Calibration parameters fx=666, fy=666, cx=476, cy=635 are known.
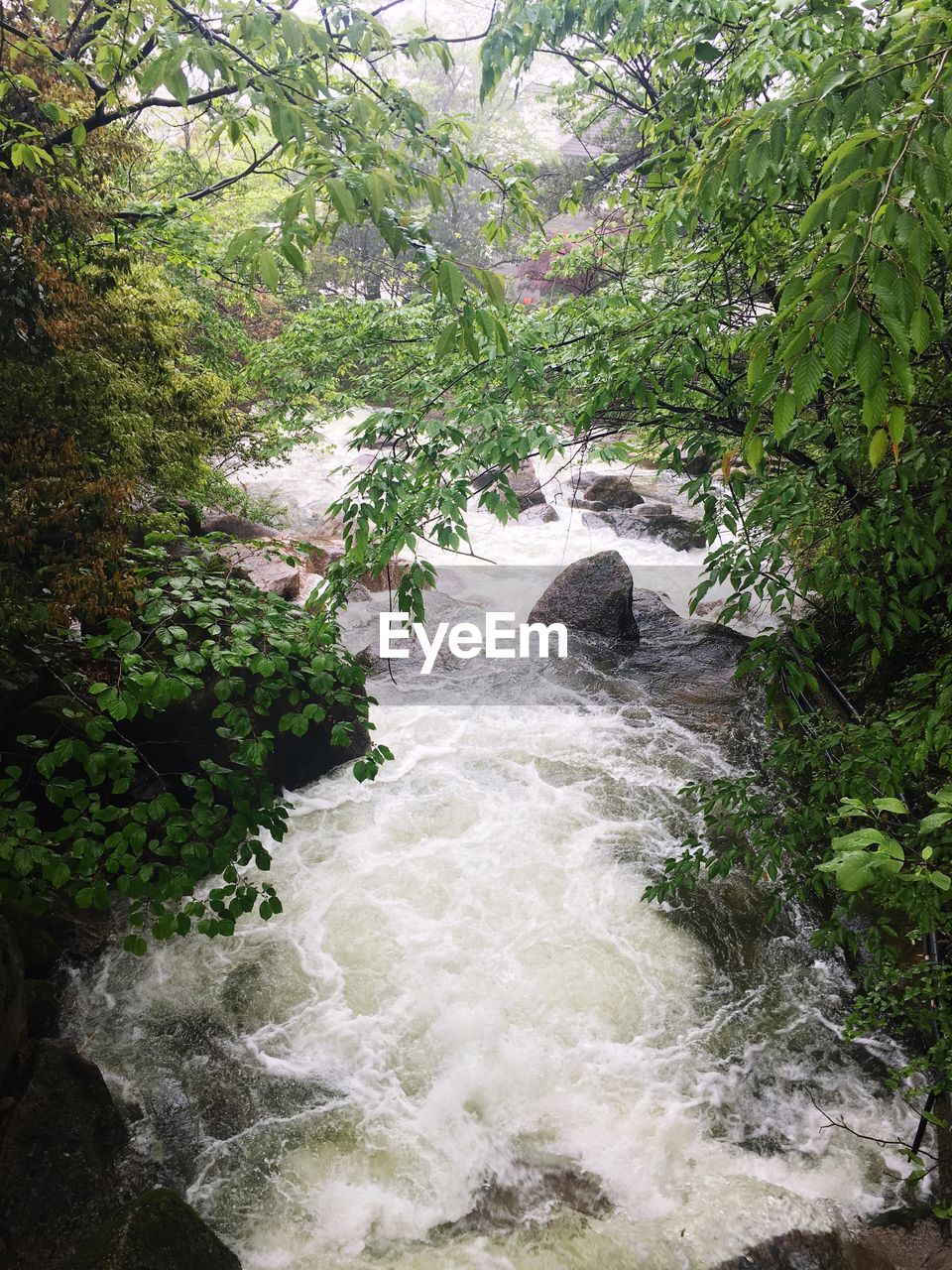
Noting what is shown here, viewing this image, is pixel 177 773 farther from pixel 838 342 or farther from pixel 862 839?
pixel 838 342

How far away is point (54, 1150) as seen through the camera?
10.7 feet

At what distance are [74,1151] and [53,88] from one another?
5748 millimetres

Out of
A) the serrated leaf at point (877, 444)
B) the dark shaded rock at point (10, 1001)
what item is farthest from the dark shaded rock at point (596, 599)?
the serrated leaf at point (877, 444)

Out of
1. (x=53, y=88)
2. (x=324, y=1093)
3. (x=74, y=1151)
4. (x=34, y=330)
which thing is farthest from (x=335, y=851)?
(x=53, y=88)

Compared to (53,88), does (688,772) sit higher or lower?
lower

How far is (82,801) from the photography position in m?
2.79

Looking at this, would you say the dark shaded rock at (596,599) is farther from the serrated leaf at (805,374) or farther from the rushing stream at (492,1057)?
the serrated leaf at (805,374)

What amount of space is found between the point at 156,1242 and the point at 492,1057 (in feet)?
7.09

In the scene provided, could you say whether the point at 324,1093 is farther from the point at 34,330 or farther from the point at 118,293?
the point at 118,293

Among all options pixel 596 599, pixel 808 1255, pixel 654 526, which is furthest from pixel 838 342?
pixel 654 526

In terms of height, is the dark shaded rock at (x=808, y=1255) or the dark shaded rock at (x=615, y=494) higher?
the dark shaded rock at (x=615, y=494)

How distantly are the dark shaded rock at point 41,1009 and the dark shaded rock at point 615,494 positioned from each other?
13.4 m

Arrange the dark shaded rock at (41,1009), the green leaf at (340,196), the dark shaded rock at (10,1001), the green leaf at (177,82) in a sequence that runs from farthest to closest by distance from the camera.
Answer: the dark shaded rock at (41,1009) < the dark shaded rock at (10,1001) < the green leaf at (177,82) < the green leaf at (340,196)

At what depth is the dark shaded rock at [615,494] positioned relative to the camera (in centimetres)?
1505
